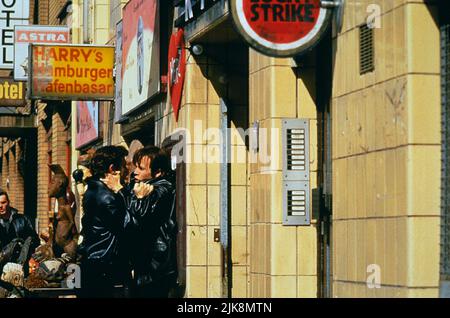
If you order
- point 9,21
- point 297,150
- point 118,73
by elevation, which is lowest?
point 297,150

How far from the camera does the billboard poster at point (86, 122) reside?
22.6 metres

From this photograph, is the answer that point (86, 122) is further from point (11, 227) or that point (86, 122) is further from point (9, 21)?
point (9, 21)

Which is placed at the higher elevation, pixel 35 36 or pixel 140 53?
pixel 35 36

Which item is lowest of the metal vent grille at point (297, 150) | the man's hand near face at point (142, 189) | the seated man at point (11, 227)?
the seated man at point (11, 227)

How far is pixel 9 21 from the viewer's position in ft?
100

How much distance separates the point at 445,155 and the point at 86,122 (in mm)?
15223

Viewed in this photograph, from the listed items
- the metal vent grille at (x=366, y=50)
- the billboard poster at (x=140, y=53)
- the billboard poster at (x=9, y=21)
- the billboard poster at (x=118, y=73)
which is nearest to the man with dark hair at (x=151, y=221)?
the billboard poster at (x=140, y=53)

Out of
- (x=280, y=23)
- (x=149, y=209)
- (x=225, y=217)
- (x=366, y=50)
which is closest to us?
(x=366, y=50)

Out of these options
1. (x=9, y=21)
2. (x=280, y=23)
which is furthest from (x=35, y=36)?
(x=280, y=23)

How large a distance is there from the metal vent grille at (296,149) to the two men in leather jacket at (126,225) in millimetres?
2261

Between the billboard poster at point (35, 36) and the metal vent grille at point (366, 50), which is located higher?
the billboard poster at point (35, 36)

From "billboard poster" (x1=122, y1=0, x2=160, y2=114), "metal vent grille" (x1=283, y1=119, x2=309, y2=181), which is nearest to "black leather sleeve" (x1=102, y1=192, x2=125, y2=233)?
"metal vent grille" (x1=283, y1=119, x2=309, y2=181)

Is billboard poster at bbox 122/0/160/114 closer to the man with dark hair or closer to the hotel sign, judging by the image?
the man with dark hair

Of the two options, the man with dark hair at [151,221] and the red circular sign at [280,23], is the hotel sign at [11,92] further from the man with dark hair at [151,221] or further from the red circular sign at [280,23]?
the red circular sign at [280,23]
